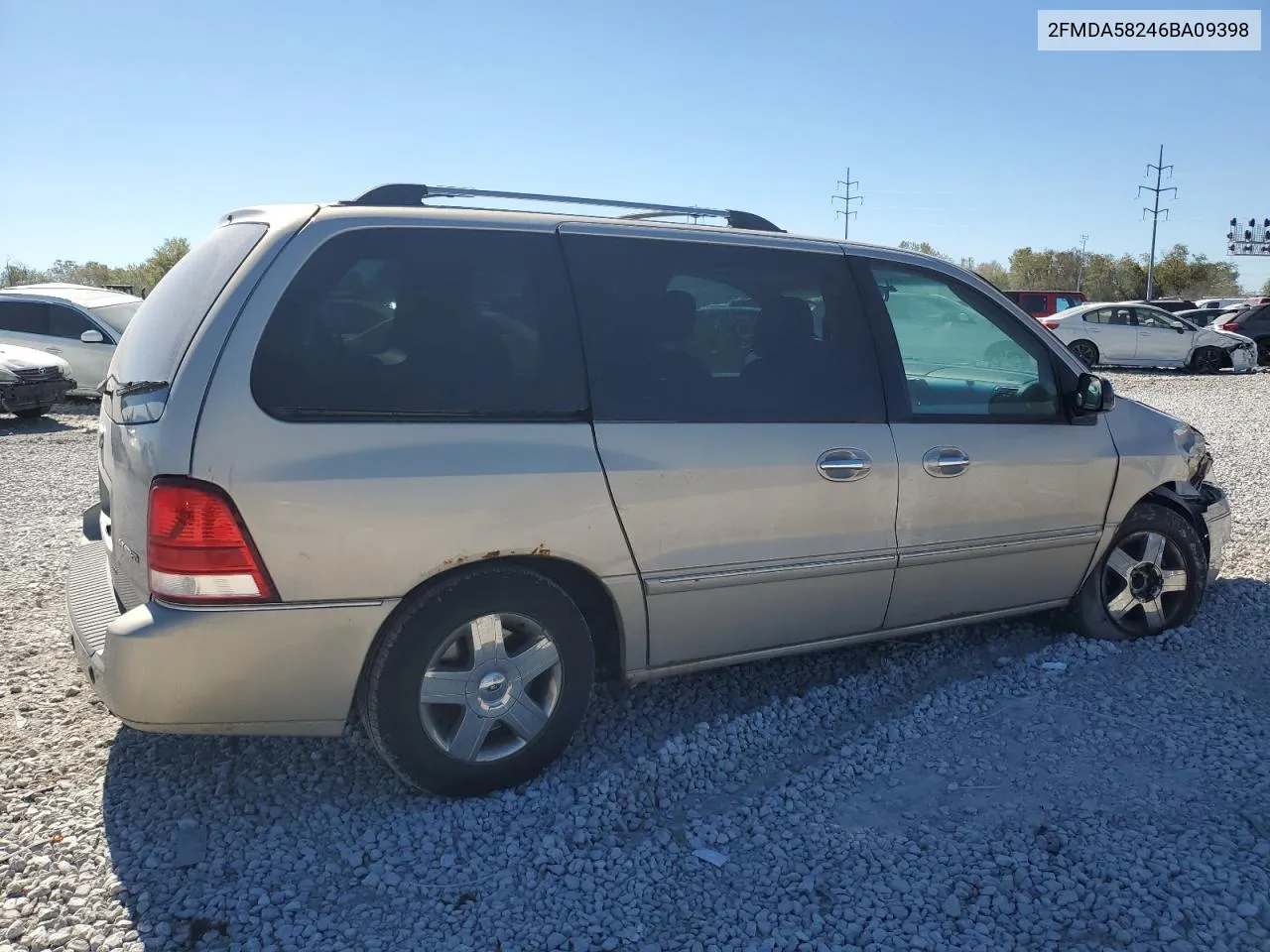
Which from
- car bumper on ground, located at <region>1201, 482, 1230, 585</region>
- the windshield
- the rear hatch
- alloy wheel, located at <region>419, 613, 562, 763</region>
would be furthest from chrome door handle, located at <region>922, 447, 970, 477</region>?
the windshield

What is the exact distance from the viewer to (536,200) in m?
3.71

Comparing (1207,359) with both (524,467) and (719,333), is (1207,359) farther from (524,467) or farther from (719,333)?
(524,467)

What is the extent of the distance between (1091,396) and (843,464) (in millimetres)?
1378

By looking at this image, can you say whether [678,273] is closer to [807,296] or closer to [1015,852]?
[807,296]

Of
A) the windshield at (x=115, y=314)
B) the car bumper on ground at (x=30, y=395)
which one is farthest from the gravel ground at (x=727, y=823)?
the windshield at (x=115, y=314)

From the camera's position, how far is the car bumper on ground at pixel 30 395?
12.9 meters

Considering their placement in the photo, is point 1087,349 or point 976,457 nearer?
point 976,457

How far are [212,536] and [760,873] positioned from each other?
6.07 ft

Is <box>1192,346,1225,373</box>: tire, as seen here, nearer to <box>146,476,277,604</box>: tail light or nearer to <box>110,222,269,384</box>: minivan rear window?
<box>110,222,269,384</box>: minivan rear window

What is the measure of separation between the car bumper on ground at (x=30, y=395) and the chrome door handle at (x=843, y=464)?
12612 mm

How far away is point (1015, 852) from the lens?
3037 millimetres

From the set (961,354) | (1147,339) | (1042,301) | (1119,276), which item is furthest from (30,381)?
(1119,276)

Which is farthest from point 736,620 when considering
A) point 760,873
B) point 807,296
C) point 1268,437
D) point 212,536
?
point 1268,437

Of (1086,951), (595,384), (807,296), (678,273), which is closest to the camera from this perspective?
(1086,951)
